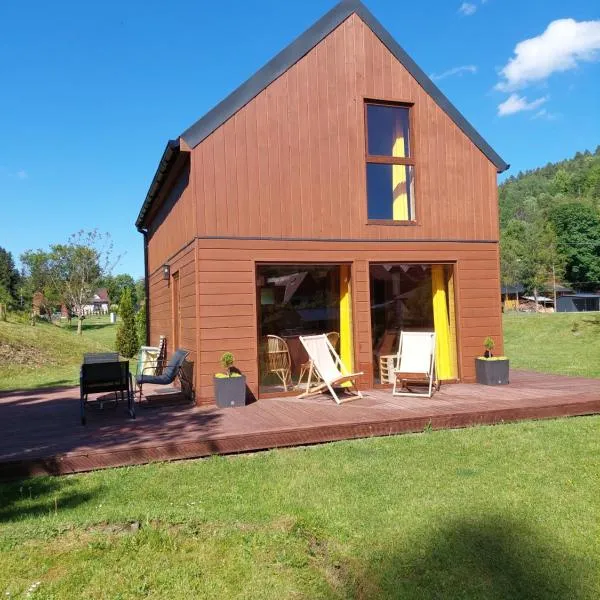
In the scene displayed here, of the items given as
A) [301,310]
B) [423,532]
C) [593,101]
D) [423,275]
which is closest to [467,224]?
[423,275]

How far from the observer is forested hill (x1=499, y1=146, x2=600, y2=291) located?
4869cm

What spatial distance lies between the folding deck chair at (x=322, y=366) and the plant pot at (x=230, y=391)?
994 millimetres

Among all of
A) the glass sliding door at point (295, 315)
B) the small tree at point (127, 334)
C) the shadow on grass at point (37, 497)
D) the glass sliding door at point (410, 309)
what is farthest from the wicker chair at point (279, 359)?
the small tree at point (127, 334)

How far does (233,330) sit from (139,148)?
11316mm

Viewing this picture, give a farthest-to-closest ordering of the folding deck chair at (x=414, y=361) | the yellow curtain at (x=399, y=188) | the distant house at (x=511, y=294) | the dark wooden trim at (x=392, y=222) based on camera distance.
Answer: the distant house at (x=511, y=294)
the yellow curtain at (x=399, y=188)
the dark wooden trim at (x=392, y=222)
the folding deck chair at (x=414, y=361)

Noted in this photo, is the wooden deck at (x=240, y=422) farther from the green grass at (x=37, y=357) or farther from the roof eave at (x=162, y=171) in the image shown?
the green grass at (x=37, y=357)

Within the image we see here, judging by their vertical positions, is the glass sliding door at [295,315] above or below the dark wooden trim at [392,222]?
below

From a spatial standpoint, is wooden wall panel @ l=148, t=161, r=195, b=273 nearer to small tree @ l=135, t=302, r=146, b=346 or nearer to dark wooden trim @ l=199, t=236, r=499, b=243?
dark wooden trim @ l=199, t=236, r=499, b=243

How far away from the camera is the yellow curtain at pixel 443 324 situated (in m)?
8.58

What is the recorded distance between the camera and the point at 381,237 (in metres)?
8.16

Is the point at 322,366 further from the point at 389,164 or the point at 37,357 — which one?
the point at 37,357

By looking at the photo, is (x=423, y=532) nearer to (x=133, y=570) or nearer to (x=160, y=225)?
(x=133, y=570)

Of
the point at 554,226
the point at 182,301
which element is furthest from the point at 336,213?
the point at 554,226

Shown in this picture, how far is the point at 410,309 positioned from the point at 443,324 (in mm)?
664
